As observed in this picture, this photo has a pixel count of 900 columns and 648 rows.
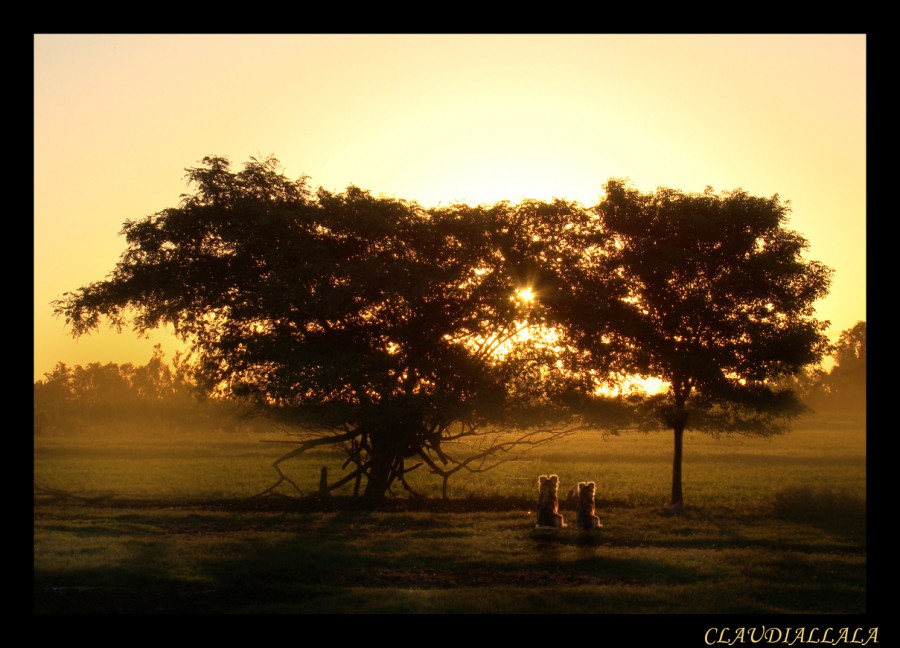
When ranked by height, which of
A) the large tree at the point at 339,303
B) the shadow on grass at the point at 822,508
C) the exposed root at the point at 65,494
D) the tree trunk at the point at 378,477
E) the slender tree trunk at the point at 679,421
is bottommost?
the exposed root at the point at 65,494

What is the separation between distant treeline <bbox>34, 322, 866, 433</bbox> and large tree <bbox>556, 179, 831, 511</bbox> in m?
48.8

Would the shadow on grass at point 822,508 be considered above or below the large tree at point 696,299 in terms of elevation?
below

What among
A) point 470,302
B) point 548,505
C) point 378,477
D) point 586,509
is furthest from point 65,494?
point 586,509

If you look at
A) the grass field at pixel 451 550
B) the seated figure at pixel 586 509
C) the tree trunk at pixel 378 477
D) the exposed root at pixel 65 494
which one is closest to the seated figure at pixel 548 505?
the grass field at pixel 451 550

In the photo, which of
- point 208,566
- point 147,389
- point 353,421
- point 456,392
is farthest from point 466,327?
point 147,389

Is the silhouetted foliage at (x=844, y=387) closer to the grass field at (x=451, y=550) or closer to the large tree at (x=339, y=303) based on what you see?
the grass field at (x=451, y=550)

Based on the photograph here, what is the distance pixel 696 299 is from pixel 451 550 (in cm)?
1384

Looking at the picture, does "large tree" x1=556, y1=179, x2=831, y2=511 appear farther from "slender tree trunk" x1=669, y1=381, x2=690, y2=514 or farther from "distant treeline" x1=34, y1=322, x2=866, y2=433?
"distant treeline" x1=34, y1=322, x2=866, y2=433

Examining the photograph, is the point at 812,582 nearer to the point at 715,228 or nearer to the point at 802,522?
the point at 802,522

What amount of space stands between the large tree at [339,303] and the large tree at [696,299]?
2.49 m

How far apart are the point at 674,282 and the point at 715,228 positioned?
221cm

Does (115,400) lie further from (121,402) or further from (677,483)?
(677,483)

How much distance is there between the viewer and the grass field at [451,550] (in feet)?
51.3

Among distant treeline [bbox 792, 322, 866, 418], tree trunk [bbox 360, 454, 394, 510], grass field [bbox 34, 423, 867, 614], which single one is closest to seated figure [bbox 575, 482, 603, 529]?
grass field [bbox 34, 423, 867, 614]
